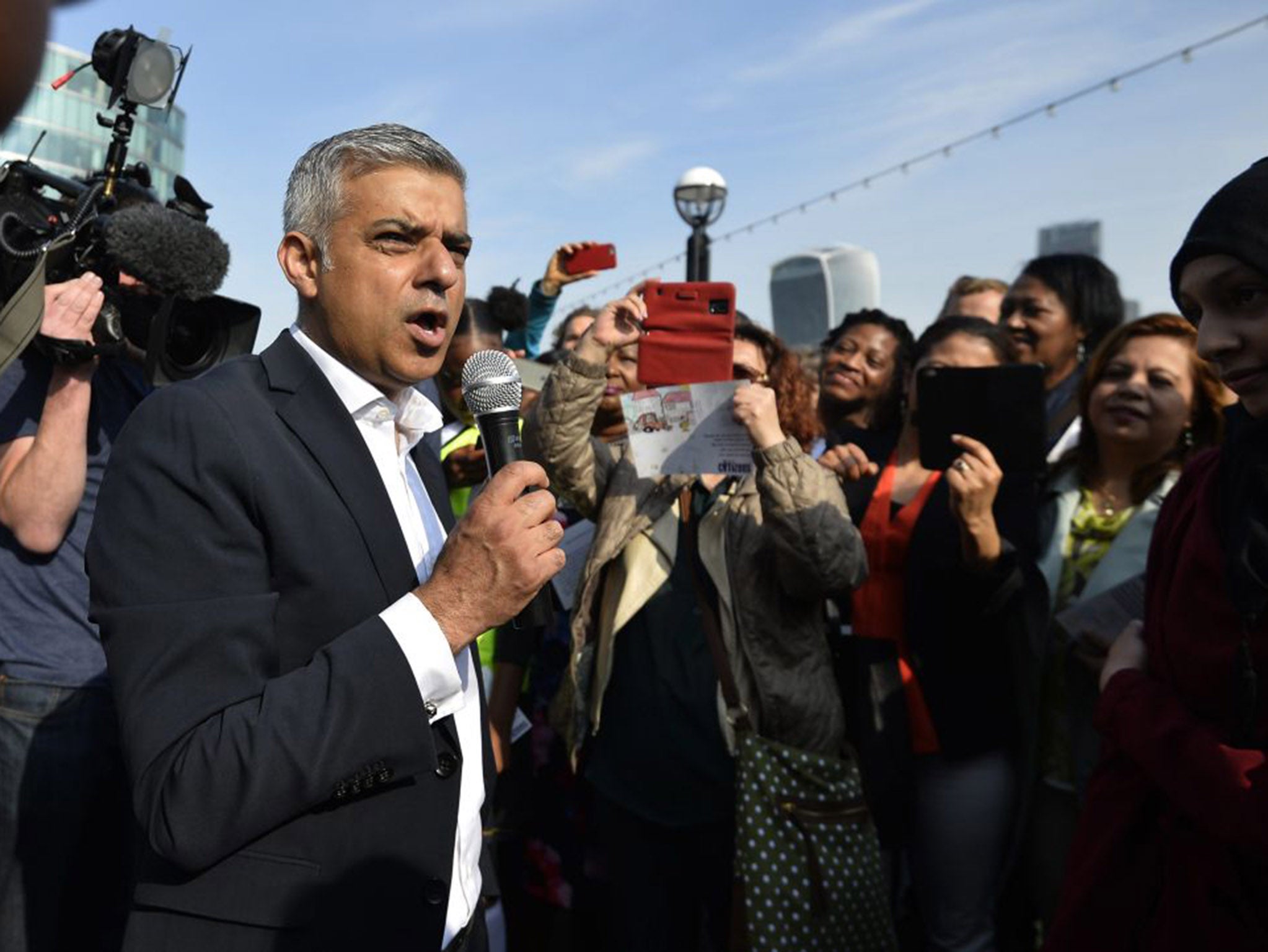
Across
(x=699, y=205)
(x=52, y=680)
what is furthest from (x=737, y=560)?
(x=699, y=205)

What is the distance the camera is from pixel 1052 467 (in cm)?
381

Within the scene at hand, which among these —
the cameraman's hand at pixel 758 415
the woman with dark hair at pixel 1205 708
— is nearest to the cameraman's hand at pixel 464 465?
the cameraman's hand at pixel 758 415

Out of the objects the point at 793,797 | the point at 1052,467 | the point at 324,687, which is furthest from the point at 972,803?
the point at 324,687

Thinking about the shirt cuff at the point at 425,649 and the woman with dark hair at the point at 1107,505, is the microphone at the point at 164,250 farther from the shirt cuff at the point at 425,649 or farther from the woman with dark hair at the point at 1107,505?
the woman with dark hair at the point at 1107,505

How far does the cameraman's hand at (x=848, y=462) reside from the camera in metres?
3.79

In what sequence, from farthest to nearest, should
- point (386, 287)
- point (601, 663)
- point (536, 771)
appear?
1. point (536, 771)
2. point (601, 663)
3. point (386, 287)

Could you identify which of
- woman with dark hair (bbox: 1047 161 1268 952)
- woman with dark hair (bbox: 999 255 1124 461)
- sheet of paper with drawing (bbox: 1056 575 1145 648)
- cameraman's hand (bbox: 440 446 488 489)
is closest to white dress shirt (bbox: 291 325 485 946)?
woman with dark hair (bbox: 1047 161 1268 952)

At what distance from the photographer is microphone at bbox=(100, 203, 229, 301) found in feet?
9.07

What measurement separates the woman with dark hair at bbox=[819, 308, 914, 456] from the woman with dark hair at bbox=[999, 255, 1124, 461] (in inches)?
19.1

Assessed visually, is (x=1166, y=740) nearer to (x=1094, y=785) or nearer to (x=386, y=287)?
(x=1094, y=785)

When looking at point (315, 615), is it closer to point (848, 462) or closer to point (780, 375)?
point (848, 462)

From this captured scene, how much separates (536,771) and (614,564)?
102 centimetres

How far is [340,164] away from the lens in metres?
1.93

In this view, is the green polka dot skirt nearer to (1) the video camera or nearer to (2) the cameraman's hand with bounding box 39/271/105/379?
(1) the video camera
